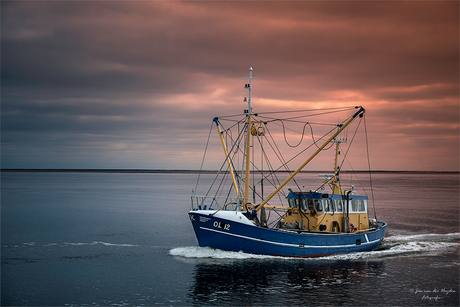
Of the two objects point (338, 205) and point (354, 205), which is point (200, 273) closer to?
point (338, 205)

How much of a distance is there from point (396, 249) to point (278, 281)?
50.1 feet

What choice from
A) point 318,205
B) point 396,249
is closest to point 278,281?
point 318,205

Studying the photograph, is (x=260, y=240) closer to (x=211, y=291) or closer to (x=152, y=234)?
(x=211, y=291)

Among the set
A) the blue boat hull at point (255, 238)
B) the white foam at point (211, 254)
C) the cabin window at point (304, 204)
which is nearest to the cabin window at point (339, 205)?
the cabin window at point (304, 204)

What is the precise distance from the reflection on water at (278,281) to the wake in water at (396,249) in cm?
86

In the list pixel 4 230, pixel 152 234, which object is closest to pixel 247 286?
pixel 152 234

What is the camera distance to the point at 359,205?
34.4m

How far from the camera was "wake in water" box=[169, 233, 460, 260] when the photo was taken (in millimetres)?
28703

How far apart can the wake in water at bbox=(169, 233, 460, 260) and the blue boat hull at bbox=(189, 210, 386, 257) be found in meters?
0.48

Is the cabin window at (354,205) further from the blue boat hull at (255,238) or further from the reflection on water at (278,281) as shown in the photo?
the reflection on water at (278,281)

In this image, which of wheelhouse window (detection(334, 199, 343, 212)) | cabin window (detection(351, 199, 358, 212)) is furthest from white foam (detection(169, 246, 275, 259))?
cabin window (detection(351, 199, 358, 212))

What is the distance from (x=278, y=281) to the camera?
24.0 m

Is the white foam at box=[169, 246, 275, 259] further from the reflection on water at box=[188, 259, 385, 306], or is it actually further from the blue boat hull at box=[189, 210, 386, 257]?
the reflection on water at box=[188, 259, 385, 306]

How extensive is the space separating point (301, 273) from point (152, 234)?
65.3 feet
